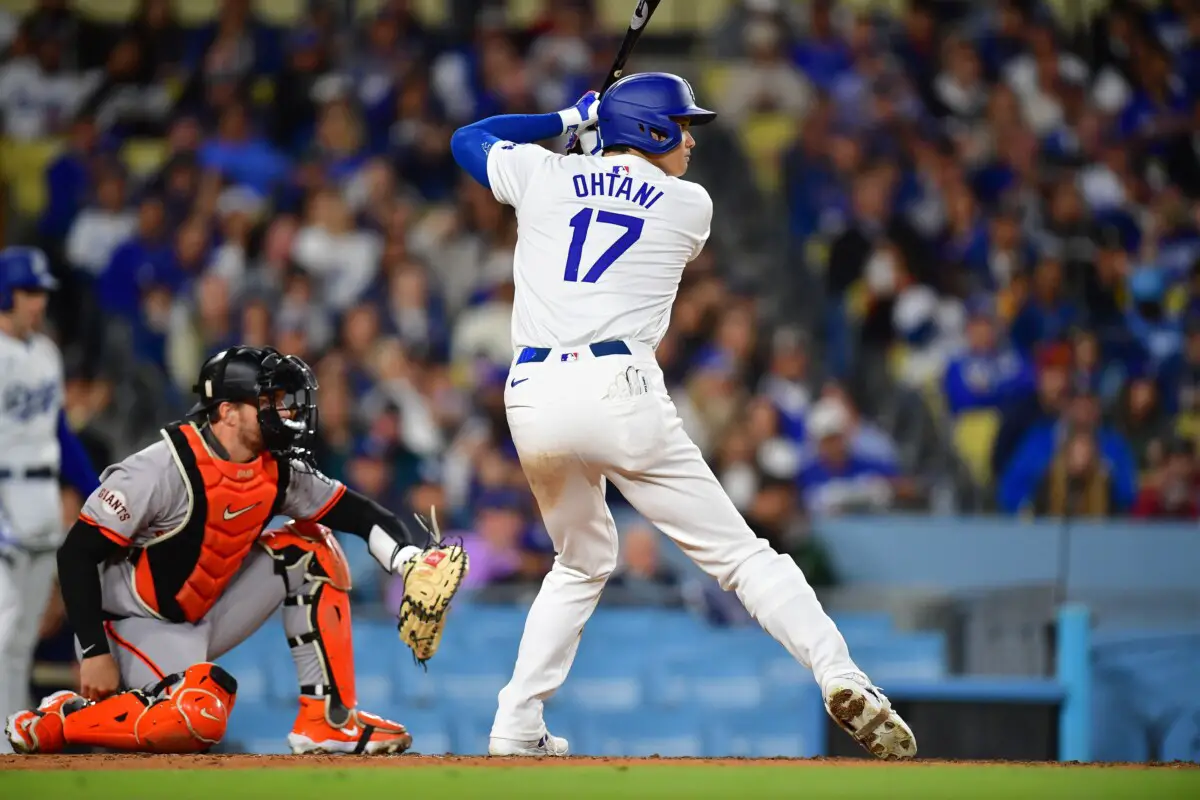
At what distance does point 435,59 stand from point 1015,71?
4.29m

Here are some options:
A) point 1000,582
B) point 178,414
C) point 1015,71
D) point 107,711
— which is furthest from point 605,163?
point 1015,71

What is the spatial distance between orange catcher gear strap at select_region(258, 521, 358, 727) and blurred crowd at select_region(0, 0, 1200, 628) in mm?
3225

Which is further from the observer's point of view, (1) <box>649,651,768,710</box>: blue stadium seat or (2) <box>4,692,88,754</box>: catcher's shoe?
(1) <box>649,651,768,710</box>: blue stadium seat

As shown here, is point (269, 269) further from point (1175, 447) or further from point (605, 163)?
point (605, 163)

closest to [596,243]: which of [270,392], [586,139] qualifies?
[586,139]

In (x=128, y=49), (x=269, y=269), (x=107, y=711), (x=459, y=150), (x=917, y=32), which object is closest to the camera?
(x=107, y=711)

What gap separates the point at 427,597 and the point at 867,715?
1284 mm

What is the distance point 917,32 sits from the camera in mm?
13320

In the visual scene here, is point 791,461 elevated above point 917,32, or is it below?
below

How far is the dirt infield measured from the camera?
416 centimetres

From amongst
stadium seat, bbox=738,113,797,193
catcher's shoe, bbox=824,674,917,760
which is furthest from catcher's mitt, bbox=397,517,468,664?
stadium seat, bbox=738,113,797,193

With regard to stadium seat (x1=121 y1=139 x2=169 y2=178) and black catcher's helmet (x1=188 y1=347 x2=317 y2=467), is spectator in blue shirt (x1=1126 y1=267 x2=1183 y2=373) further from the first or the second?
black catcher's helmet (x1=188 y1=347 x2=317 y2=467)

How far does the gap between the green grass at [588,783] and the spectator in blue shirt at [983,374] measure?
6757mm

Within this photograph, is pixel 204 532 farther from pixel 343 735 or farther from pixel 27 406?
pixel 27 406
